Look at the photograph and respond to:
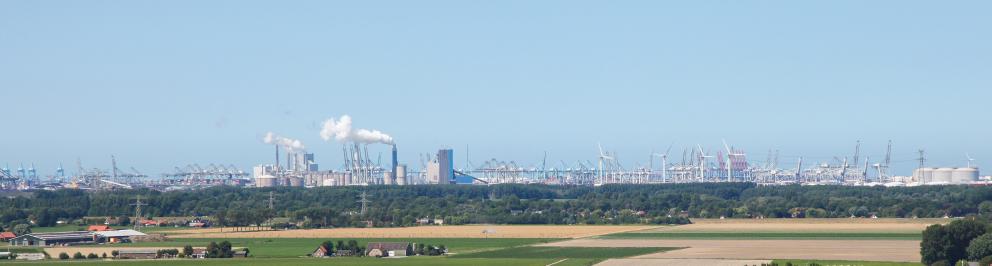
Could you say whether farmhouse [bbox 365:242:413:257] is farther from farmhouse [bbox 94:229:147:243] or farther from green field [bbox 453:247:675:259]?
farmhouse [bbox 94:229:147:243]

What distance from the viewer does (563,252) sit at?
200ft

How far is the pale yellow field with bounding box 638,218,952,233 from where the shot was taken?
79.8 meters

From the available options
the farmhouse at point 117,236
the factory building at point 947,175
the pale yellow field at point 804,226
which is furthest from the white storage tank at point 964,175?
the farmhouse at point 117,236

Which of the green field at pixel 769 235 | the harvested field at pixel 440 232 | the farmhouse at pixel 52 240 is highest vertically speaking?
the farmhouse at pixel 52 240

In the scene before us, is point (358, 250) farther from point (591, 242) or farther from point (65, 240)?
point (65, 240)

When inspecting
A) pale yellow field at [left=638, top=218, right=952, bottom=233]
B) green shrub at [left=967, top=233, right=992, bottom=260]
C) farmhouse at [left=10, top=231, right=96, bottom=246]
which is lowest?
pale yellow field at [left=638, top=218, right=952, bottom=233]

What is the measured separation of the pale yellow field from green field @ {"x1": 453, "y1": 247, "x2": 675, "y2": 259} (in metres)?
18.5

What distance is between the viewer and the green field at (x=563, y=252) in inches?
2302

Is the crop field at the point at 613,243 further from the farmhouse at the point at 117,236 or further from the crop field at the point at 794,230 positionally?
the farmhouse at the point at 117,236

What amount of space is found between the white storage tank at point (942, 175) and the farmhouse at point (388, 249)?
140 metres

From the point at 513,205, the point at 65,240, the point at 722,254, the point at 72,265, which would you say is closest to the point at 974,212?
the point at 513,205

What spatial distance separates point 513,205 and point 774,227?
3842 centimetres

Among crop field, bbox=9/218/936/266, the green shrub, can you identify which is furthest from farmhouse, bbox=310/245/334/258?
the green shrub

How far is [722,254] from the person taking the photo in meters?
58.2
